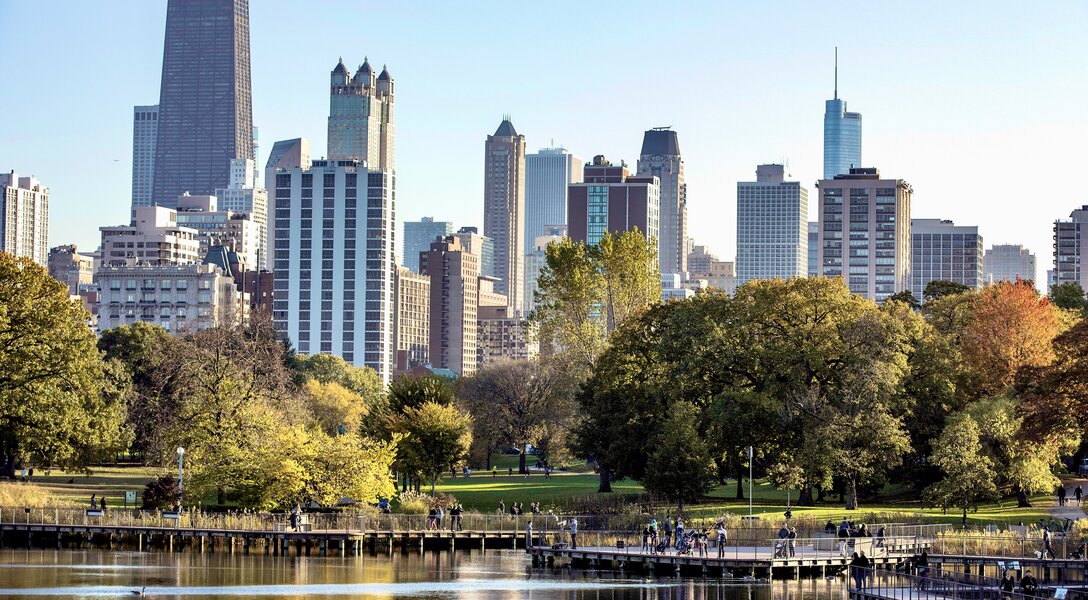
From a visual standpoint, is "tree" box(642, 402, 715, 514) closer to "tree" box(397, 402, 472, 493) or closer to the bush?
"tree" box(397, 402, 472, 493)

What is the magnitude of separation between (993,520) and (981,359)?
1631 cm

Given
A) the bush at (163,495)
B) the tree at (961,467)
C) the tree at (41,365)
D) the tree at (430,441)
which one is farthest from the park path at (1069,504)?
the tree at (41,365)

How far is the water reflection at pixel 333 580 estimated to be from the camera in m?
55.3

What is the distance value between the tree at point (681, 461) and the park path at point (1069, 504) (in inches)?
682

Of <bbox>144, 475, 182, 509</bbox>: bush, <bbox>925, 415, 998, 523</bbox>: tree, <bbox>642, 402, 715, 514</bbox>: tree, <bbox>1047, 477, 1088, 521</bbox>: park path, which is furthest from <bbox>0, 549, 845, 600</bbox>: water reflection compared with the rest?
<bbox>1047, 477, 1088, 521</bbox>: park path

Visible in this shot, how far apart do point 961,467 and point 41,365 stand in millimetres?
47499

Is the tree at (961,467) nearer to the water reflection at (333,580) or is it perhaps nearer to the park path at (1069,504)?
the park path at (1069,504)

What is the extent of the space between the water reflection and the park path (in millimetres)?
20608

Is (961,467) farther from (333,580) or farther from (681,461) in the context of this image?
(333,580)

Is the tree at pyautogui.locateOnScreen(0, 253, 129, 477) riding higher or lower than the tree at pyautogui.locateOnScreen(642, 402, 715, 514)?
higher

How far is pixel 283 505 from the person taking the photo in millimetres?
79812

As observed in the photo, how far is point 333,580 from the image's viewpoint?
60.0 m

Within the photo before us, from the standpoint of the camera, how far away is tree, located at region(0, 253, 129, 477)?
81.6 m

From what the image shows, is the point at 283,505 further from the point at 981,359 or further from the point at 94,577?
the point at 981,359
